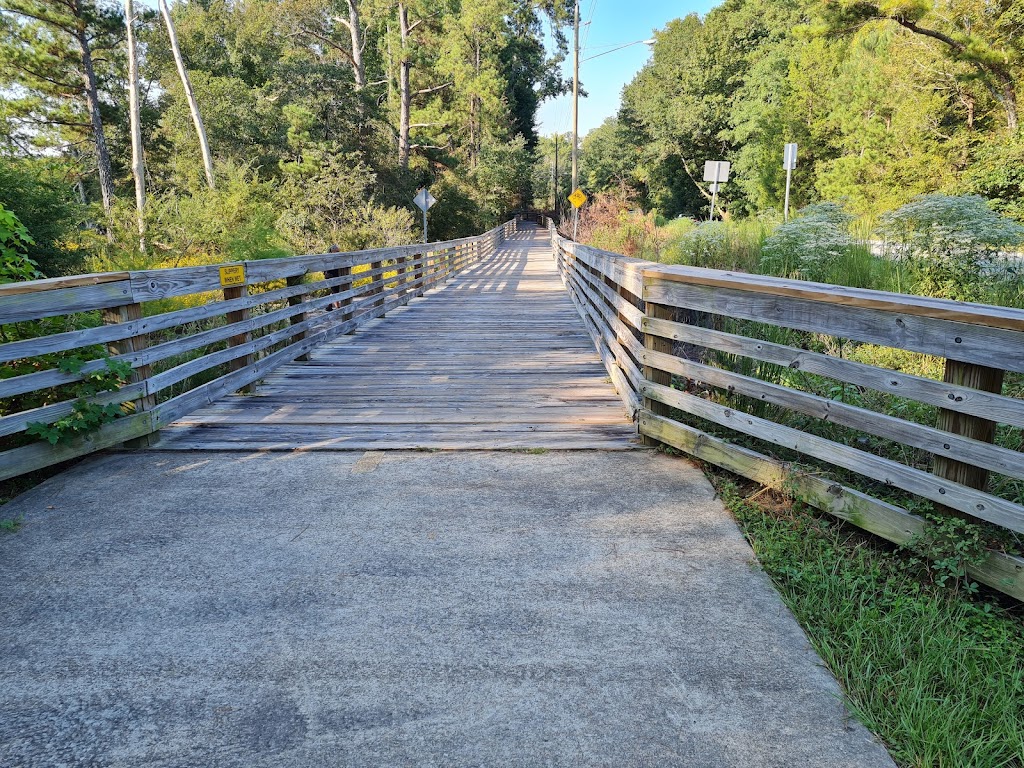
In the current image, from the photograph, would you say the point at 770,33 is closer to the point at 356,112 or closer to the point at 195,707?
the point at 356,112

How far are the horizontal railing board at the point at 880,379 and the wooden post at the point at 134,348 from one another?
363 centimetres

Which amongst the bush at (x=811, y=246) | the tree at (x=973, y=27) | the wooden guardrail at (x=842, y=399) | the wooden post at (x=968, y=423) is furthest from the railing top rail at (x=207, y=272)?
the tree at (x=973, y=27)

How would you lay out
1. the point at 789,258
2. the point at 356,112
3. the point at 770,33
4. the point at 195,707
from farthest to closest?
the point at 770,33 → the point at 356,112 → the point at 789,258 → the point at 195,707

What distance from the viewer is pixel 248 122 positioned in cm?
3212

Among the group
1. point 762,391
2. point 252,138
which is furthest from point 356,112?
point 762,391

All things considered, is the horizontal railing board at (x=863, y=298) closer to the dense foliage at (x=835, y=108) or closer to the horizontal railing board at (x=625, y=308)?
the horizontal railing board at (x=625, y=308)

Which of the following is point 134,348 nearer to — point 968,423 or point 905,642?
point 905,642

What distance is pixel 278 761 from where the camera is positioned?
194cm

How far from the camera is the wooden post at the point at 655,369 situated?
179 inches

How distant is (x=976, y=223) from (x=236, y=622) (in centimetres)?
746

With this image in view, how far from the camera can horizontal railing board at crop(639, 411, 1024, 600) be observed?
2.56 m

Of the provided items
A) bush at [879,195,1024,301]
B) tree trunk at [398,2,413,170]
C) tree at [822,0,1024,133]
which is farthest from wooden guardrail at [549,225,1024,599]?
tree trunk at [398,2,413,170]

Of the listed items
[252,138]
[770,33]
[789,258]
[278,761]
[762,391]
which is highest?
[770,33]

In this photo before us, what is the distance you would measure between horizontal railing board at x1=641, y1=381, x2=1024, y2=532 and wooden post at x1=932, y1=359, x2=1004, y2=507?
59 mm
